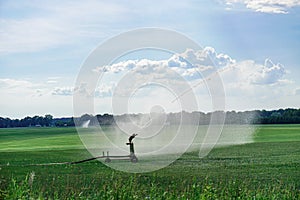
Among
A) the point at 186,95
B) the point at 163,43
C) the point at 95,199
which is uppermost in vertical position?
the point at 163,43

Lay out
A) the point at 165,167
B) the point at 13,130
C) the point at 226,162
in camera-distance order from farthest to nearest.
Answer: the point at 13,130
the point at 226,162
the point at 165,167

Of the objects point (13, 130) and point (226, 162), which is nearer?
point (226, 162)

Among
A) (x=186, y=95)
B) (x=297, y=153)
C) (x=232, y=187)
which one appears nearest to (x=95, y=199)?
(x=232, y=187)

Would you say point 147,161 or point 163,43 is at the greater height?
point 163,43

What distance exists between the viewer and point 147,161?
21.6m

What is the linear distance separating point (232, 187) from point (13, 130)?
51.3 meters

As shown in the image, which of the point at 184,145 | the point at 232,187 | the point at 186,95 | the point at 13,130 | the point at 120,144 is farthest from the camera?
the point at 13,130

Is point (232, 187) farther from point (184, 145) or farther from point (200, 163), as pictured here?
point (184, 145)

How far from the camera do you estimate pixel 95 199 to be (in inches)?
379

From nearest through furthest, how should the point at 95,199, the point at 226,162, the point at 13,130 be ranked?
1. the point at 95,199
2. the point at 226,162
3. the point at 13,130

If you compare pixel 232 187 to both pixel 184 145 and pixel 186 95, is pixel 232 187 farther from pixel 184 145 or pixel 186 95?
pixel 184 145

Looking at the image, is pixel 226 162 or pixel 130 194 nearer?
pixel 130 194

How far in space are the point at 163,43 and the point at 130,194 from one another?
306 inches

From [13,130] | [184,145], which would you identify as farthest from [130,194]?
[13,130]
